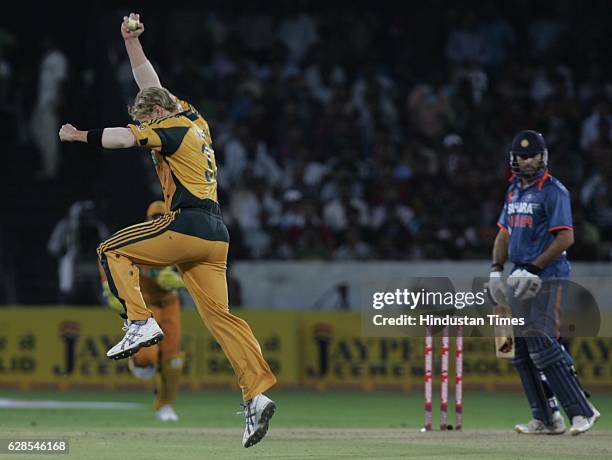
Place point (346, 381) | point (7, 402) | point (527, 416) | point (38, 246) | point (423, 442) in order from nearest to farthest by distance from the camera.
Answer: point (423, 442) → point (527, 416) → point (7, 402) → point (346, 381) → point (38, 246)

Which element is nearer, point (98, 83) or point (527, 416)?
point (527, 416)

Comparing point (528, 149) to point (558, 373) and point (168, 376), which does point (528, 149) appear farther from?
point (168, 376)

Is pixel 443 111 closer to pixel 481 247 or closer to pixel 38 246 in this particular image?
pixel 481 247

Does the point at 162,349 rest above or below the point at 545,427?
above

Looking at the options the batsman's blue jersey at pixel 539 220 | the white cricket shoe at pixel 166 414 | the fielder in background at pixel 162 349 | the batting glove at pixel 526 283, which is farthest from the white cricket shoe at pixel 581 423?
the white cricket shoe at pixel 166 414

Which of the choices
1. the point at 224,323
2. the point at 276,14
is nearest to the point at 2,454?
the point at 224,323

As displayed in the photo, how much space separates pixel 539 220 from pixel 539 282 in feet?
1.76

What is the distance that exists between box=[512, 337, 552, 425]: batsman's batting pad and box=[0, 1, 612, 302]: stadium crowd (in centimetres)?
806

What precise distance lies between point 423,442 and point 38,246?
12.7 meters

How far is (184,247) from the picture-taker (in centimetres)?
999

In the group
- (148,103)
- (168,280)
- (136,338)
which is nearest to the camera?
(136,338)

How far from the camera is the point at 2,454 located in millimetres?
10156

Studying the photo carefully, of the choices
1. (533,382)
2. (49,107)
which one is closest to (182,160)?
(533,382)

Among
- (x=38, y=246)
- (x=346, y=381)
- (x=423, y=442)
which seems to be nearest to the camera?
(x=423, y=442)
